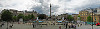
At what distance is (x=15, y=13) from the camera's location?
161m

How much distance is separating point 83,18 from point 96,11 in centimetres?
1207

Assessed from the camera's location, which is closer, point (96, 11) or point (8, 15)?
point (8, 15)

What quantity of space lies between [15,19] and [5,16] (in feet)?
128

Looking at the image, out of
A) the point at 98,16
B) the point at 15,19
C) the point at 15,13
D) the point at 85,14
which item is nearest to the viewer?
the point at 98,16

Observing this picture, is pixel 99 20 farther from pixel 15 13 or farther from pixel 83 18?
pixel 15 13

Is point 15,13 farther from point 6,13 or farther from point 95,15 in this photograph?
point 95,15

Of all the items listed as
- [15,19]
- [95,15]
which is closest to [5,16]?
[15,19]

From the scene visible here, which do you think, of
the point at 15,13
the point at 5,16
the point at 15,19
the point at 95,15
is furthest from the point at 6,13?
the point at 15,13

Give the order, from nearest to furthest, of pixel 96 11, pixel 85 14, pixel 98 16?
1. pixel 98 16
2. pixel 96 11
3. pixel 85 14

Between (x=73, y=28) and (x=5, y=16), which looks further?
(x=5, y=16)

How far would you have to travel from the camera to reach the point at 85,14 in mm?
89625

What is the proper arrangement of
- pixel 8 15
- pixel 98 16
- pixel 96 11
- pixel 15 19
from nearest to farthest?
1. pixel 8 15
2. pixel 98 16
3. pixel 96 11
4. pixel 15 19

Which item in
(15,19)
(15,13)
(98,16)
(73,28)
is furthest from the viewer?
(15,13)

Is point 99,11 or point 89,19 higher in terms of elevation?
point 99,11
